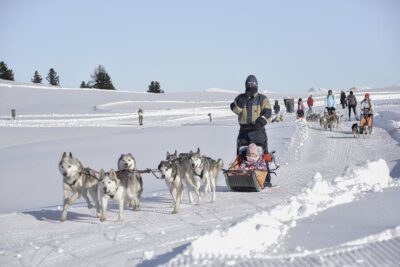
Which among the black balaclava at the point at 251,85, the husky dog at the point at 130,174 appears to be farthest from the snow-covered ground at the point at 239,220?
the black balaclava at the point at 251,85

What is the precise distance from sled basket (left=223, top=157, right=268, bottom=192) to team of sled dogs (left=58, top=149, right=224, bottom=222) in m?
0.40

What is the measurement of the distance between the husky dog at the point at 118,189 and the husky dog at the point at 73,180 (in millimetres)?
343

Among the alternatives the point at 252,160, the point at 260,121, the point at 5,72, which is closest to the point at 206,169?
the point at 252,160

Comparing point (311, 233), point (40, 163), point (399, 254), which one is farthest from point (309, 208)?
point (40, 163)

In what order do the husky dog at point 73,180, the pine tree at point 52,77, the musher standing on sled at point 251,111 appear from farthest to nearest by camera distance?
the pine tree at point 52,77 < the musher standing on sled at point 251,111 < the husky dog at point 73,180

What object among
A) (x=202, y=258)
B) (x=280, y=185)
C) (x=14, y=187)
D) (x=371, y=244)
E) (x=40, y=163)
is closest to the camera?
(x=371, y=244)

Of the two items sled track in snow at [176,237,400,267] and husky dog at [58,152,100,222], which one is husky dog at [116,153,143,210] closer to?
husky dog at [58,152,100,222]

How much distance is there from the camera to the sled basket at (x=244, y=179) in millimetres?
7562

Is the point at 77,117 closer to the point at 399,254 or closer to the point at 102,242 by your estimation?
the point at 102,242

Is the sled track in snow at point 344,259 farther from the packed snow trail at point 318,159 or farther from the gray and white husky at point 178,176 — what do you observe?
the gray and white husky at point 178,176

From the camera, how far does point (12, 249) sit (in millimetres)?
5043

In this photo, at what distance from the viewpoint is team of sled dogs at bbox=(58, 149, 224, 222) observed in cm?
610

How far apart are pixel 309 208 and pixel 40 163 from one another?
34.6ft

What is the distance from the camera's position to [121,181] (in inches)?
247
